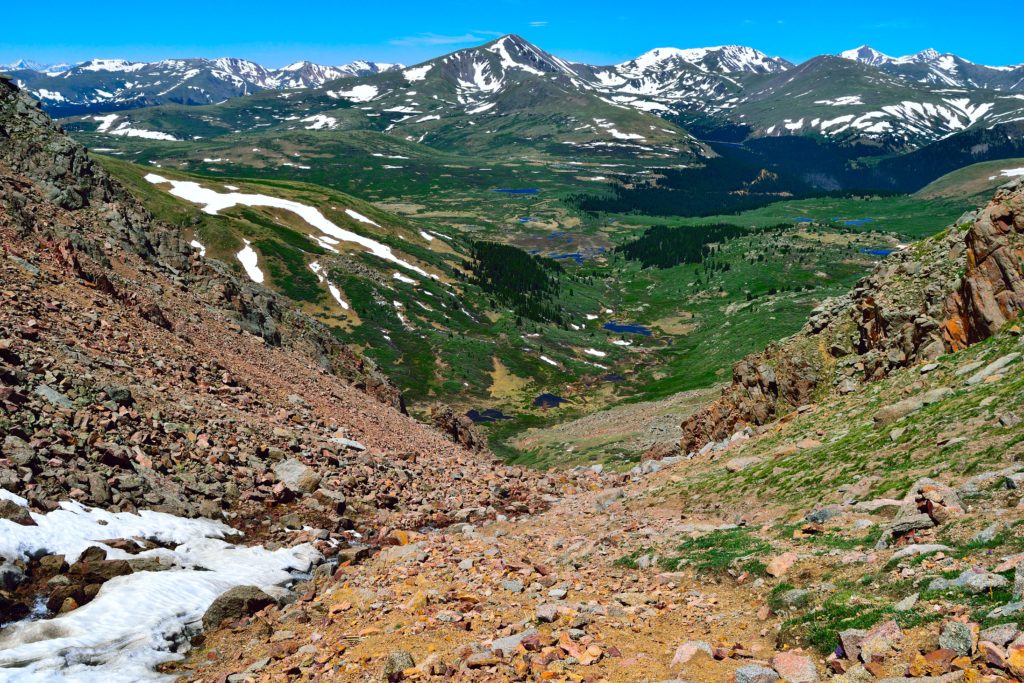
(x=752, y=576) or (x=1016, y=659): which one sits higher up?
(x=1016, y=659)

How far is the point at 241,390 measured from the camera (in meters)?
32.7

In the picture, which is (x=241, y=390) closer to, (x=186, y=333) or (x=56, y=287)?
(x=186, y=333)

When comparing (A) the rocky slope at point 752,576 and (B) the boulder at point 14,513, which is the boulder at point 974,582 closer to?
(A) the rocky slope at point 752,576

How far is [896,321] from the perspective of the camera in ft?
110

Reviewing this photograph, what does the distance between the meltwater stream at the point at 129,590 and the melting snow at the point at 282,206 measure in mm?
116596

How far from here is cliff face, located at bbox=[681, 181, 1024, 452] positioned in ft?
85.1

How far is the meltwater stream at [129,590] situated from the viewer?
1366 centimetres

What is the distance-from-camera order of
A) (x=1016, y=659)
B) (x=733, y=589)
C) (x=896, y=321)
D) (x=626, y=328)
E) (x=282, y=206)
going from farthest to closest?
(x=626, y=328)
(x=282, y=206)
(x=896, y=321)
(x=733, y=589)
(x=1016, y=659)

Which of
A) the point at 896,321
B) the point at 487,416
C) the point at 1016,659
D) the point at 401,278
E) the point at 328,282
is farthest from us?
the point at 401,278

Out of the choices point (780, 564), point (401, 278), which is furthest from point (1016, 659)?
point (401, 278)

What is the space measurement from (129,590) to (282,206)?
141 metres

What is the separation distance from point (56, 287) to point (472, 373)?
76715mm

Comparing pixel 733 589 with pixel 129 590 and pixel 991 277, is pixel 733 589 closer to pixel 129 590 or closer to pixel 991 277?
pixel 129 590

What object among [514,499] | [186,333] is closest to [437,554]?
[514,499]
